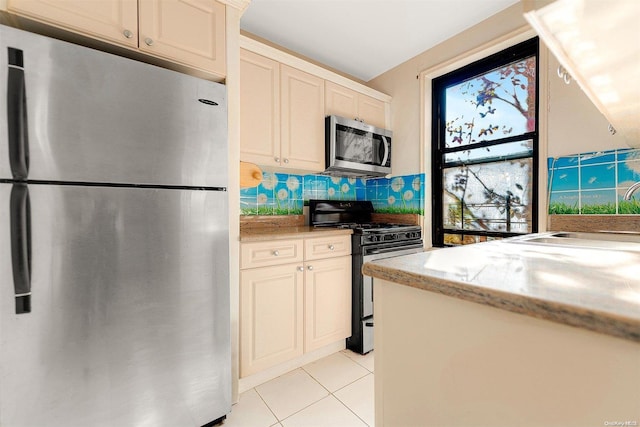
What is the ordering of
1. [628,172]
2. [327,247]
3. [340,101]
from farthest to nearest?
[340,101]
[327,247]
[628,172]

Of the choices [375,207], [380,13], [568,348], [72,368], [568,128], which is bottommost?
[72,368]

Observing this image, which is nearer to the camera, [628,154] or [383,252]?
[628,154]

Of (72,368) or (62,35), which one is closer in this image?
(72,368)

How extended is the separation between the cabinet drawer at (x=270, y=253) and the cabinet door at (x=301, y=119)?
2.10 ft

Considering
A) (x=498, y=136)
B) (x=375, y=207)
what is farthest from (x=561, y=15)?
(x=375, y=207)

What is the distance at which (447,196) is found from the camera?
260 centimetres

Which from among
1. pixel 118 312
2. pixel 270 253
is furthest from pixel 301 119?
pixel 118 312

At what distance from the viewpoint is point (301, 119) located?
2227 millimetres

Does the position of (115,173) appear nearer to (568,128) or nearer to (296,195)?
(296,195)

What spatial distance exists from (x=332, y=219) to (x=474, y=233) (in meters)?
1.25

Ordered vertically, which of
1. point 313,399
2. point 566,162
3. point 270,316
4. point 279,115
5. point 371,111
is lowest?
point 313,399

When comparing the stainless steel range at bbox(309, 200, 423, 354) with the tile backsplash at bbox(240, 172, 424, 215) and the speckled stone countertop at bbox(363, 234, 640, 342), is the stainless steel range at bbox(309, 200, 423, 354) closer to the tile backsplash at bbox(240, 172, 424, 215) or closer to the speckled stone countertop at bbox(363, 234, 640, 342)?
the tile backsplash at bbox(240, 172, 424, 215)

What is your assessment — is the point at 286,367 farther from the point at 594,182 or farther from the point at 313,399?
the point at 594,182

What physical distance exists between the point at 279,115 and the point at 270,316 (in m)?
1.44
